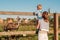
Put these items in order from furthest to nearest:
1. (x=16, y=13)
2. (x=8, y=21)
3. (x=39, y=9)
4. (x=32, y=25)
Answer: (x=32, y=25) < (x=8, y=21) < (x=16, y=13) < (x=39, y=9)

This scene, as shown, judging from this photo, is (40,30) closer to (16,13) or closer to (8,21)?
(16,13)

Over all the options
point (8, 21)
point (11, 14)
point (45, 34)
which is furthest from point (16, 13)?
point (45, 34)

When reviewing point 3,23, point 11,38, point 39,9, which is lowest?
point 11,38

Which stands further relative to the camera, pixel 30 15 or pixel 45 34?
pixel 30 15

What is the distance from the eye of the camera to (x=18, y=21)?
6387 millimetres

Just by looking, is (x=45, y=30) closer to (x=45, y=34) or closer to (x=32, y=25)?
(x=45, y=34)

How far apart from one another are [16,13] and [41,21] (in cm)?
79

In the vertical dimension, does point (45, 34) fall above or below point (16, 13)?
below

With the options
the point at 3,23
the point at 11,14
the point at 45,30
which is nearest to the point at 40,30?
the point at 45,30

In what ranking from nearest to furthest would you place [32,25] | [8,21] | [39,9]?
[39,9] → [8,21] → [32,25]

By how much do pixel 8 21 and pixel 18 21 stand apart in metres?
0.33

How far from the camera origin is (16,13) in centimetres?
573

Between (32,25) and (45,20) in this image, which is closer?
(45,20)

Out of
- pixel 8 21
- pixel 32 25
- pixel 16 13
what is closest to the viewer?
pixel 16 13
